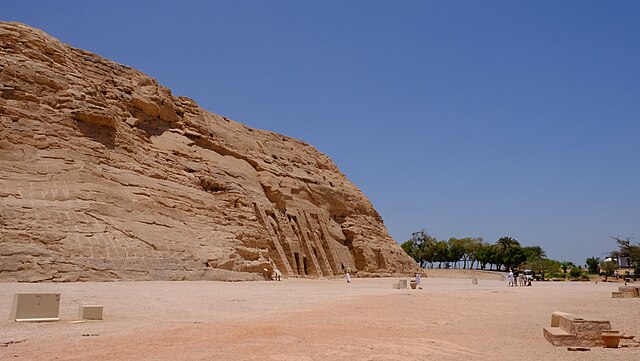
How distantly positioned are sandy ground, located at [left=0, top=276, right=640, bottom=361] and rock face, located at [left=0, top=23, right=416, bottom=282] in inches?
114

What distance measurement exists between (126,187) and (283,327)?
629 inches

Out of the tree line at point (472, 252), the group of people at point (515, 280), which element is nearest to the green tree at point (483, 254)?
the tree line at point (472, 252)

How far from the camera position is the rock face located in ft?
63.7

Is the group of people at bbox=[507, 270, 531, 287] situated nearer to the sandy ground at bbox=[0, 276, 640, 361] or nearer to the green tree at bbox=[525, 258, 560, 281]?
the sandy ground at bbox=[0, 276, 640, 361]

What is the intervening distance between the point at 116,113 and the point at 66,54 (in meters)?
3.89

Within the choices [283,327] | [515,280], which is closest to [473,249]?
[515,280]

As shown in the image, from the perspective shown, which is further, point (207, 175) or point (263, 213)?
point (263, 213)

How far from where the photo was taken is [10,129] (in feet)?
73.8

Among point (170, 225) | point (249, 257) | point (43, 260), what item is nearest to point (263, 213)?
point (249, 257)

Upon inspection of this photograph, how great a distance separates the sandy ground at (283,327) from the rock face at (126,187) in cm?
289

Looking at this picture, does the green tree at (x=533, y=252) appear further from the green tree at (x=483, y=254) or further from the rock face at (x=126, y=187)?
the rock face at (x=126, y=187)

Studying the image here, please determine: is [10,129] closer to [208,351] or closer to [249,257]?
[249,257]

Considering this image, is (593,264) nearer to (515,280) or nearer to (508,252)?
(508,252)

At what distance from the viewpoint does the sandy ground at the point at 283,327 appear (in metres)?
8.20
